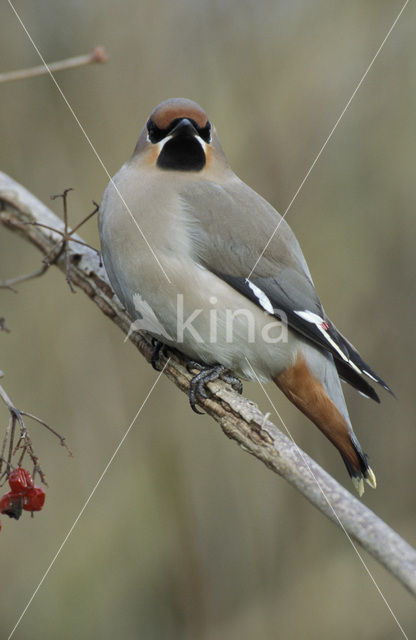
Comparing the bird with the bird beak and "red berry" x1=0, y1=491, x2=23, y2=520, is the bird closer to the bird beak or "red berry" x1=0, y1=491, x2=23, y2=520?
the bird beak

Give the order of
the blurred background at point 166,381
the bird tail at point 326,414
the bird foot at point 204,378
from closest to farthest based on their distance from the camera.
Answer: the bird foot at point 204,378 → the bird tail at point 326,414 → the blurred background at point 166,381

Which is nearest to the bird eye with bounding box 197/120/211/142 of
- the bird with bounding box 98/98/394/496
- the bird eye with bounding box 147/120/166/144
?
the bird with bounding box 98/98/394/496

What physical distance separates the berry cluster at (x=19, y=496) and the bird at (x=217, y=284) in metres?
0.77

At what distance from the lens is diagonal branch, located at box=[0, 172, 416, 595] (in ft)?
6.84

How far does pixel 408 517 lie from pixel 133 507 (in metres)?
1.57

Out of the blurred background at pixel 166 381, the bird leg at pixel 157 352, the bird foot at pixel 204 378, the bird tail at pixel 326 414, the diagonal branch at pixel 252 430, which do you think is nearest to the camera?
the diagonal branch at pixel 252 430

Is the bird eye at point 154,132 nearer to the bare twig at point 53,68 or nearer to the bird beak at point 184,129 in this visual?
the bird beak at point 184,129

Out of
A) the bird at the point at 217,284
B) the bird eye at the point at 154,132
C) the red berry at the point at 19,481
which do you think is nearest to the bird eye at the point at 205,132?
the bird at the point at 217,284

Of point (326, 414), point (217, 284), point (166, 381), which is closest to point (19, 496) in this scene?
point (217, 284)

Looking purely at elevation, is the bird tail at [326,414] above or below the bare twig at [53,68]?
below

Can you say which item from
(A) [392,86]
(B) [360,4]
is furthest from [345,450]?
(B) [360,4]

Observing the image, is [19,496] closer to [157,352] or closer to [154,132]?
[157,352]

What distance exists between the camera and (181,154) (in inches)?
127

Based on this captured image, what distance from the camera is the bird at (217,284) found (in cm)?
294
